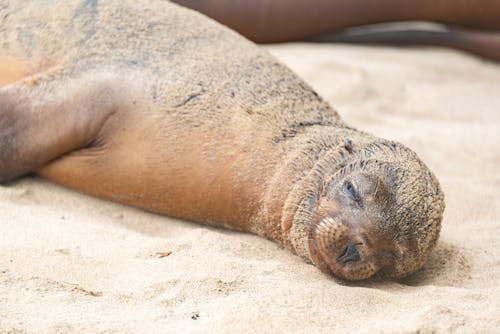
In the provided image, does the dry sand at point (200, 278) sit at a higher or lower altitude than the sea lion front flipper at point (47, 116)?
lower

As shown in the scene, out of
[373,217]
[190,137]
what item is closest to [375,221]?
[373,217]

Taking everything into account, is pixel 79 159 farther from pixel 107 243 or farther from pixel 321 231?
pixel 321 231

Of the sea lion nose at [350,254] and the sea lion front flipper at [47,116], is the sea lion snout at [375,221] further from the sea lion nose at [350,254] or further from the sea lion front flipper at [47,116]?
the sea lion front flipper at [47,116]

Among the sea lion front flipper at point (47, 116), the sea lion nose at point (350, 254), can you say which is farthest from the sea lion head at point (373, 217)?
the sea lion front flipper at point (47, 116)

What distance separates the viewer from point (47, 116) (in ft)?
12.5

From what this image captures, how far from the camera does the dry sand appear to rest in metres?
2.77

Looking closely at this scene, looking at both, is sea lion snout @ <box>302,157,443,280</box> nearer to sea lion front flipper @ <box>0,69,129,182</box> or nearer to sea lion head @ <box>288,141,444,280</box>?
sea lion head @ <box>288,141,444,280</box>

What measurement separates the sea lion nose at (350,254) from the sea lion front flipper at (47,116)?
1.26 metres

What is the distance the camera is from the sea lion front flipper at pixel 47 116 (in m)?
3.79

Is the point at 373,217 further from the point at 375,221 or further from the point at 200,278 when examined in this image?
the point at 200,278

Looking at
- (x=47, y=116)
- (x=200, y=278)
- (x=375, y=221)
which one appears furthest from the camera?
(x=47, y=116)

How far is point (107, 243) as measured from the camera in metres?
3.40

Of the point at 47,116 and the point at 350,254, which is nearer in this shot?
the point at 350,254

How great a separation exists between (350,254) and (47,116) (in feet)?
4.83
